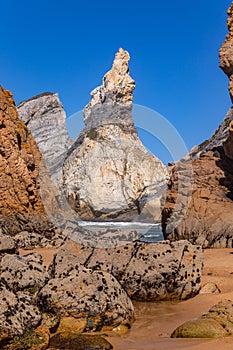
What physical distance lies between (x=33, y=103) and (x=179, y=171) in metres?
45.0

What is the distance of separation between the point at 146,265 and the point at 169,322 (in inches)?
73.5

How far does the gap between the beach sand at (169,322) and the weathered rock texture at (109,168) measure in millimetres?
54545

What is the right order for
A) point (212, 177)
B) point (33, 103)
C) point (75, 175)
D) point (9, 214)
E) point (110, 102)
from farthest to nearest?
point (110, 102) < point (75, 175) < point (33, 103) < point (212, 177) < point (9, 214)

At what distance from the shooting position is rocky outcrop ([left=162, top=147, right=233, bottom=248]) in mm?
13695

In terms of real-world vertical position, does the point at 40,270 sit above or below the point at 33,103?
below

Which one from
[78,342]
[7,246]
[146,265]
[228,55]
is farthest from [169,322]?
[228,55]

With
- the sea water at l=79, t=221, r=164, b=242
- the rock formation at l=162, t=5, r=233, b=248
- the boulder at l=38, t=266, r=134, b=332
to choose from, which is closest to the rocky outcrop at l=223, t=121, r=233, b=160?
the rock formation at l=162, t=5, r=233, b=248

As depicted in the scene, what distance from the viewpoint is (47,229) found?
17.0m

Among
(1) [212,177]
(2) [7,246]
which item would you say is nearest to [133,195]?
(1) [212,177]

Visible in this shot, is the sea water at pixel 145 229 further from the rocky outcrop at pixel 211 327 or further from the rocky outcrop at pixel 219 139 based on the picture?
the rocky outcrop at pixel 211 327

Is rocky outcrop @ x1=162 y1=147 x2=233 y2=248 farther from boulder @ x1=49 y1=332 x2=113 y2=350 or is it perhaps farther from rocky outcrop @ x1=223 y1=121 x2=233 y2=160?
boulder @ x1=49 y1=332 x2=113 y2=350

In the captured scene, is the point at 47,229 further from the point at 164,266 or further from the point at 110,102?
the point at 110,102

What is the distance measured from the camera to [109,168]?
241ft

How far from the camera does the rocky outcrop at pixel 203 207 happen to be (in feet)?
44.9
